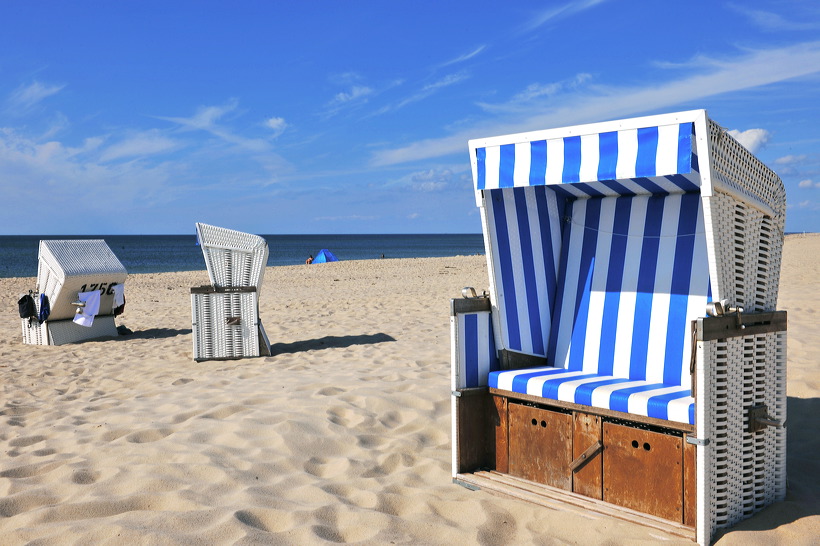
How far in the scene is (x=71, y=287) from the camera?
846 centimetres

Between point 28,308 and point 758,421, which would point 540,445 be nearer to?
point 758,421

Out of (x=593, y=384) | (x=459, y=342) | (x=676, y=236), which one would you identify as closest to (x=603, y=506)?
(x=593, y=384)

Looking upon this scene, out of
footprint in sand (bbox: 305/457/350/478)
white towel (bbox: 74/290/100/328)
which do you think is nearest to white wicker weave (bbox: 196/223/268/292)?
white towel (bbox: 74/290/100/328)

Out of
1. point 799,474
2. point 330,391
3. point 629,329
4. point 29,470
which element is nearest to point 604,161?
point 629,329

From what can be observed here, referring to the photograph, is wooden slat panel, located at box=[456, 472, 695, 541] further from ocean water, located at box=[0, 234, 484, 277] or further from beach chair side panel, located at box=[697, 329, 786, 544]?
ocean water, located at box=[0, 234, 484, 277]

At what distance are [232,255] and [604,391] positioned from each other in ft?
16.6

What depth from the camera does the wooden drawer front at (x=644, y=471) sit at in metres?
3.05

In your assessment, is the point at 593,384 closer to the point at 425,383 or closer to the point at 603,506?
the point at 603,506

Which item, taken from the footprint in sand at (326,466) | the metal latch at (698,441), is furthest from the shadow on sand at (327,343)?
the metal latch at (698,441)

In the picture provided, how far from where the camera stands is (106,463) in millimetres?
3787

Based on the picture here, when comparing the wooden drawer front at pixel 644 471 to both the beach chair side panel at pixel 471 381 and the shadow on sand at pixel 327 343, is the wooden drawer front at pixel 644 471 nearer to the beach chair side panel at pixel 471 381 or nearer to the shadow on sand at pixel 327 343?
the beach chair side panel at pixel 471 381

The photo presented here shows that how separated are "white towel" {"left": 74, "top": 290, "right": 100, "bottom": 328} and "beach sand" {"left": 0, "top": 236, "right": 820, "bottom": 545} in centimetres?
50

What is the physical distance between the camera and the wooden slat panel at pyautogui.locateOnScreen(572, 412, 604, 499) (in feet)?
11.0

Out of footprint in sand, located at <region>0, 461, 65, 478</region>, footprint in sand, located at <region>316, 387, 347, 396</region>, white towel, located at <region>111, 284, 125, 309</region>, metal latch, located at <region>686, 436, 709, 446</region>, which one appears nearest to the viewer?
metal latch, located at <region>686, 436, 709, 446</region>
